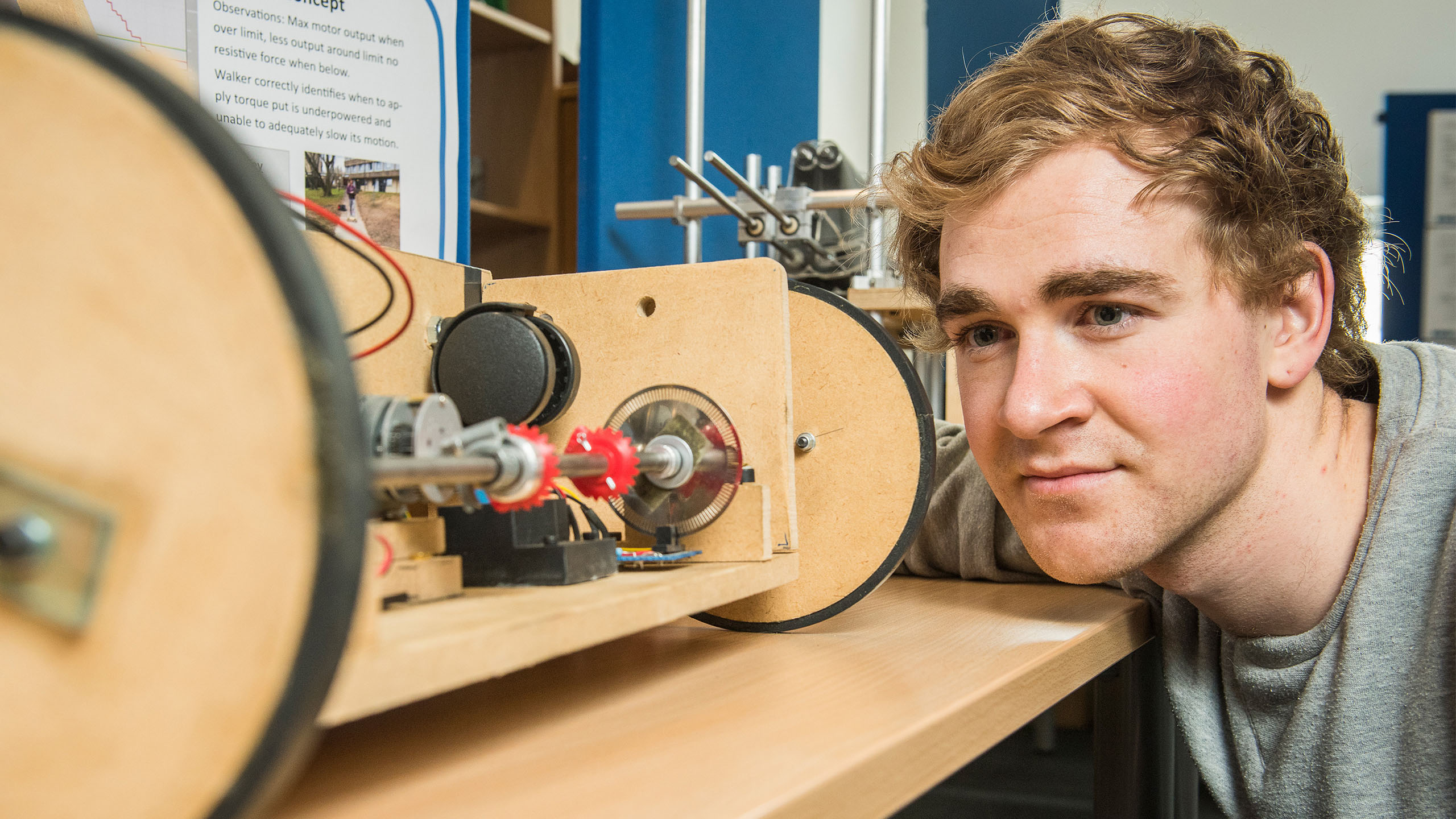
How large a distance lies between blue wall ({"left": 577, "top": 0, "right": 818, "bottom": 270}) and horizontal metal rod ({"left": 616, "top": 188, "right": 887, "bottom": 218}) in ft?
0.29

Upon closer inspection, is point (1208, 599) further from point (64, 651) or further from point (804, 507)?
point (64, 651)

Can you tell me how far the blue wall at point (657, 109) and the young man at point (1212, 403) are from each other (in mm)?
915

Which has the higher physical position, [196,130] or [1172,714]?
[196,130]

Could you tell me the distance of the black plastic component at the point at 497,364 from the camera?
0.70 metres

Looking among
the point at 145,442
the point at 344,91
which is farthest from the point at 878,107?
the point at 145,442

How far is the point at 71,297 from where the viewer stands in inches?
10.7

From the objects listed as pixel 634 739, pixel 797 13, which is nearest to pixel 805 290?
pixel 634 739

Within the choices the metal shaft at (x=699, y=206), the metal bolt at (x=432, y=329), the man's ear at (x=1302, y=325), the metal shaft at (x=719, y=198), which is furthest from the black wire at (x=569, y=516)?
the metal shaft at (x=699, y=206)

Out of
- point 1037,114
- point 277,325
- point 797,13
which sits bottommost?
point 277,325

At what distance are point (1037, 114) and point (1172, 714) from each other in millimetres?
658

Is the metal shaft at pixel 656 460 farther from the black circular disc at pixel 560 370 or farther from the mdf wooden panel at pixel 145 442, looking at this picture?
the mdf wooden panel at pixel 145 442

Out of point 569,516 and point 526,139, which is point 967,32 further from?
point 569,516

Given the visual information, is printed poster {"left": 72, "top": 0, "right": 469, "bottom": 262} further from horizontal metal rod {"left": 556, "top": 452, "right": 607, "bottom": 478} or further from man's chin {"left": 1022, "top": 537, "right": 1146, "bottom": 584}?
man's chin {"left": 1022, "top": 537, "right": 1146, "bottom": 584}

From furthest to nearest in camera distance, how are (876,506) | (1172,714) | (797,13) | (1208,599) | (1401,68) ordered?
(1401,68)
(797,13)
(1172,714)
(1208,599)
(876,506)
